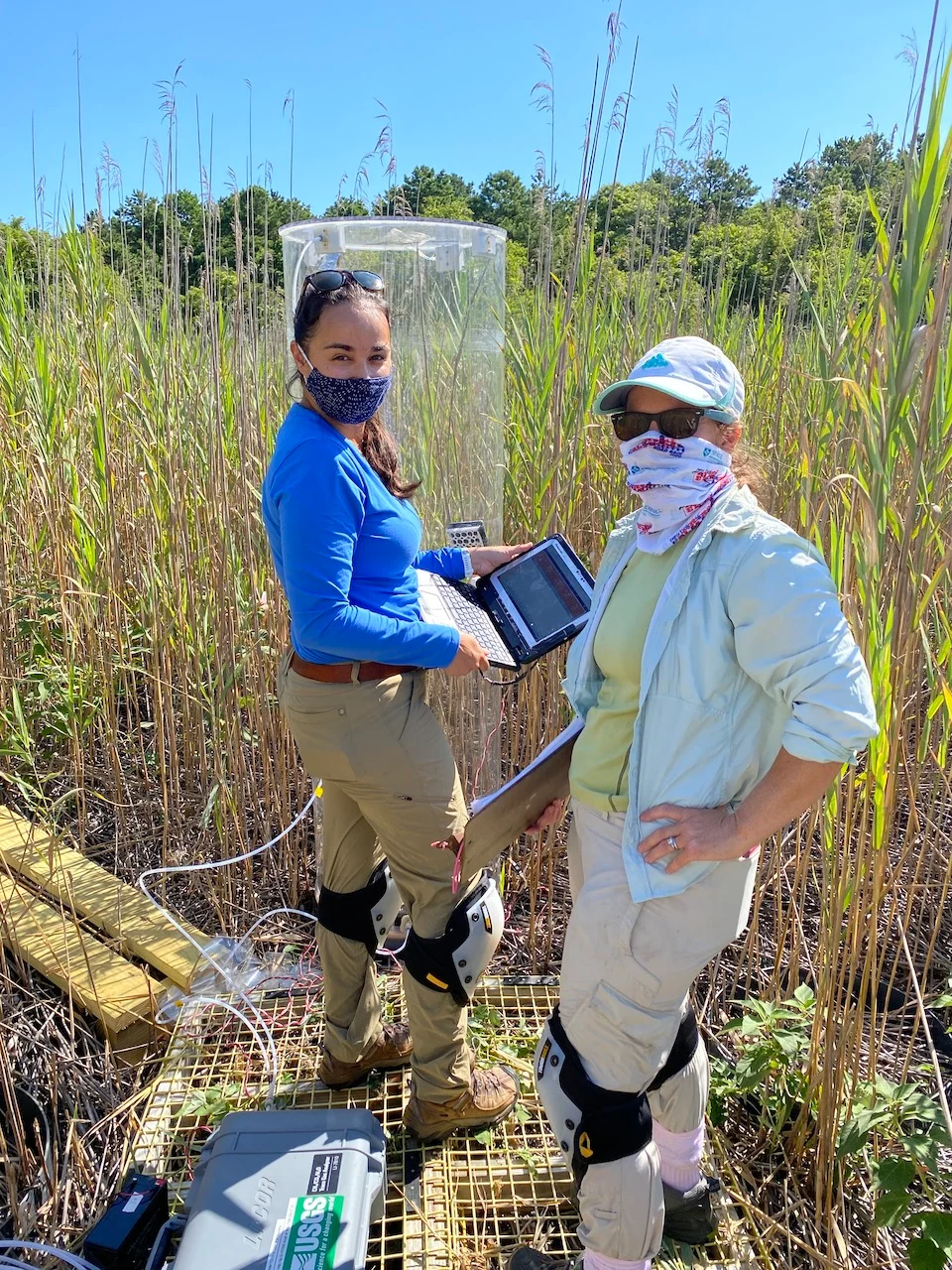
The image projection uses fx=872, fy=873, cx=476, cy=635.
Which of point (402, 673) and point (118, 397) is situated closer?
point (402, 673)

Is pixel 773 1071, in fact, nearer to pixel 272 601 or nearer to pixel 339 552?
pixel 339 552

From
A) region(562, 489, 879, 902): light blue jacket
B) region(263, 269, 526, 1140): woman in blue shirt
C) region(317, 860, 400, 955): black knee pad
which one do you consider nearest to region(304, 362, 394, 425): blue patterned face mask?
region(263, 269, 526, 1140): woman in blue shirt

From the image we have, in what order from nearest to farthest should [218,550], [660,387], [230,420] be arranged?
[660,387], [218,550], [230,420]


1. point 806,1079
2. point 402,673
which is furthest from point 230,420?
point 806,1079

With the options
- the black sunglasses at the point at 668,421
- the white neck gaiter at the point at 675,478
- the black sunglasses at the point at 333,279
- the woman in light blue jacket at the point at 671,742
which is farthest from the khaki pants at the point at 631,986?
the black sunglasses at the point at 333,279

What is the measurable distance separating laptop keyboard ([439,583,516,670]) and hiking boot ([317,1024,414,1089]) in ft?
2.63

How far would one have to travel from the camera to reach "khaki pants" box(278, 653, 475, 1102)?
1529 millimetres

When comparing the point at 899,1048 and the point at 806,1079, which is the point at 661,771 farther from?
the point at 899,1048

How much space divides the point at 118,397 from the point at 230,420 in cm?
45

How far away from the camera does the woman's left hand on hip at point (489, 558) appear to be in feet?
5.82

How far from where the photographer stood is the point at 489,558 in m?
1.78

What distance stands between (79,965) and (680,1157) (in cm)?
140

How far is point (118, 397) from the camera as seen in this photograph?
2879 millimetres

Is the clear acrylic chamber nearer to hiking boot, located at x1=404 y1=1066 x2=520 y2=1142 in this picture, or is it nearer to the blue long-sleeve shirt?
the blue long-sleeve shirt
